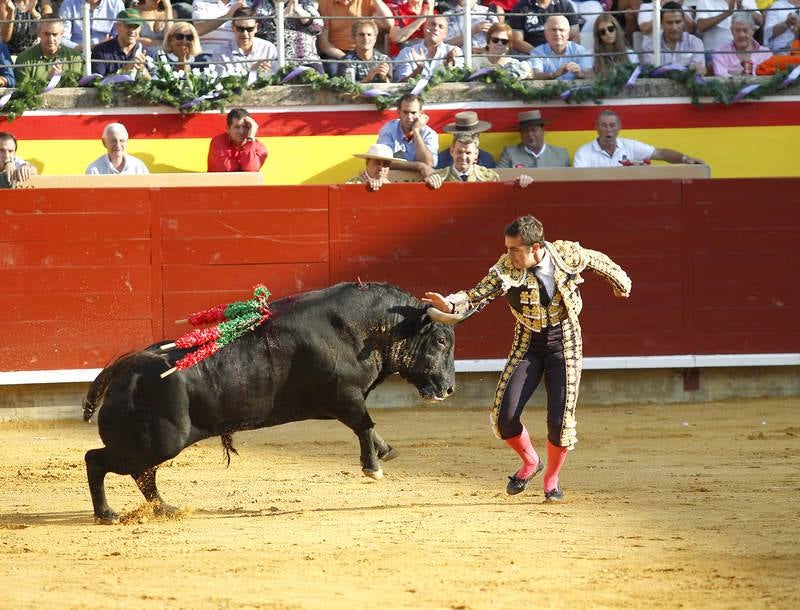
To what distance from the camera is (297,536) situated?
5.41 metres

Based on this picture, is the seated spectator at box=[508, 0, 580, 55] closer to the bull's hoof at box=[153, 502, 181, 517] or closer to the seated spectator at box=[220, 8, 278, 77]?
the seated spectator at box=[220, 8, 278, 77]

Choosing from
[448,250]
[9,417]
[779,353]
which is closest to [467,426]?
[448,250]

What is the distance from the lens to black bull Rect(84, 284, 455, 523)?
571 cm

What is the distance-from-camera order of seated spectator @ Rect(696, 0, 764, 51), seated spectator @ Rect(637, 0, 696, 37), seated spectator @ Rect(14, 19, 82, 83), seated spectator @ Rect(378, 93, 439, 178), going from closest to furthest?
seated spectator @ Rect(378, 93, 439, 178)
seated spectator @ Rect(14, 19, 82, 83)
seated spectator @ Rect(637, 0, 696, 37)
seated spectator @ Rect(696, 0, 764, 51)

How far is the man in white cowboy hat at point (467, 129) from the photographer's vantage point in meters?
9.42

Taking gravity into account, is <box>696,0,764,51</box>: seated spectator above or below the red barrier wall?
above

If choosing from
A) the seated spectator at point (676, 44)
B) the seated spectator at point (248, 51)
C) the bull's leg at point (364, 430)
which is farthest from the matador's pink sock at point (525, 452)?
the seated spectator at point (676, 44)

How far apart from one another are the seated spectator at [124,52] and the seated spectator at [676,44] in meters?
3.70

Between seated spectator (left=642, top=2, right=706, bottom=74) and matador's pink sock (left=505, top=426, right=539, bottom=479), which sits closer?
matador's pink sock (left=505, top=426, right=539, bottom=479)

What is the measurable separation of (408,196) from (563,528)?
4220mm

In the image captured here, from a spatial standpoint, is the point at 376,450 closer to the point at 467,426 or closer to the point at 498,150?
the point at 467,426

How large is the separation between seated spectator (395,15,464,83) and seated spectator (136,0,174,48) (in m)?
1.77

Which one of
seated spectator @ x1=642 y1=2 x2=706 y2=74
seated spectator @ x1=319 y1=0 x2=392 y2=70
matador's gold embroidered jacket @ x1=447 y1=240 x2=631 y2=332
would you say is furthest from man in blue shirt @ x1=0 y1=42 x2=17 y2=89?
matador's gold embroidered jacket @ x1=447 y1=240 x2=631 y2=332

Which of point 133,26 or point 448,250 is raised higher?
point 133,26
